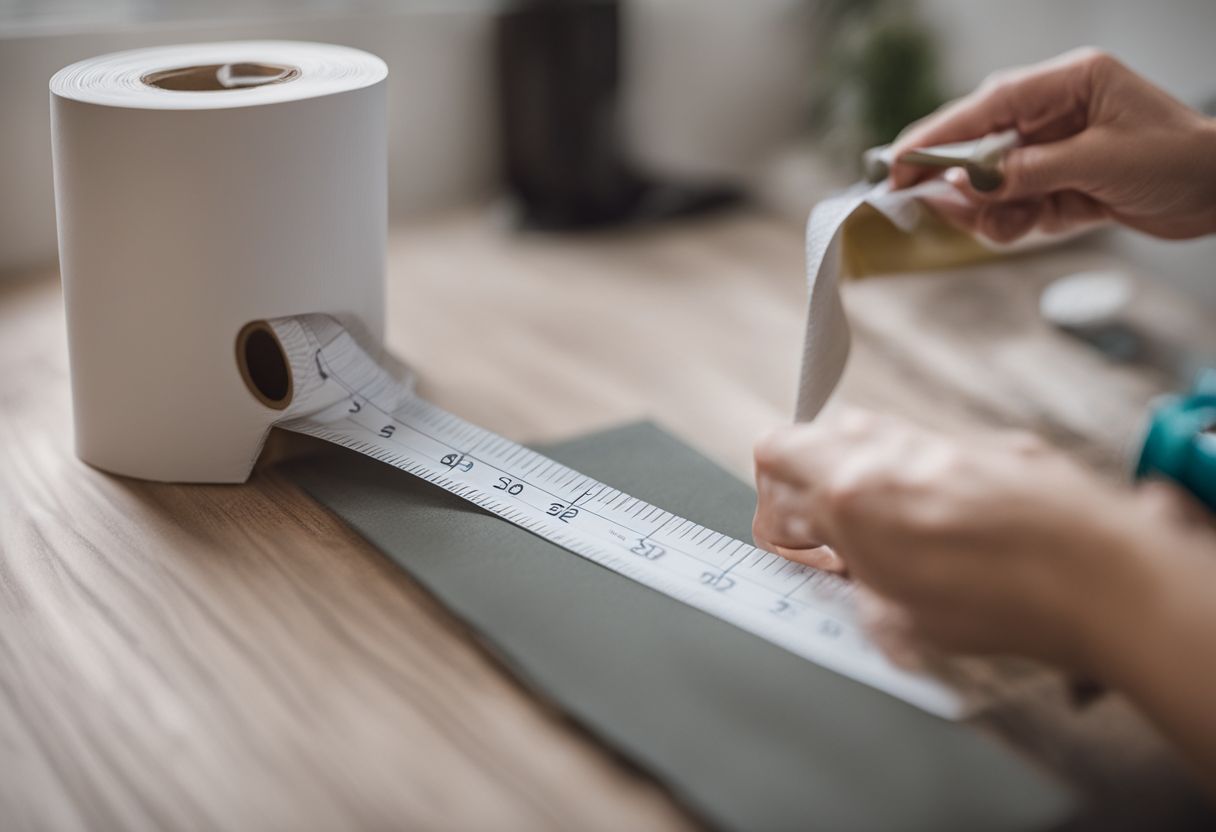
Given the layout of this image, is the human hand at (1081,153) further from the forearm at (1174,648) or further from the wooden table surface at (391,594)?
the forearm at (1174,648)

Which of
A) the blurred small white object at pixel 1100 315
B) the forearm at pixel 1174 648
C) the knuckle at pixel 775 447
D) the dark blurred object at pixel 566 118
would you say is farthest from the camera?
the dark blurred object at pixel 566 118

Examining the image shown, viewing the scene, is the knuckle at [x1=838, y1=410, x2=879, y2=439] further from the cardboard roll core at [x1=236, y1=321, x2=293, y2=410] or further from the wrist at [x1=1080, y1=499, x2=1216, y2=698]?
the cardboard roll core at [x1=236, y1=321, x2=293, y2=410]

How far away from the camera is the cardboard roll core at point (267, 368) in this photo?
0.69 metres

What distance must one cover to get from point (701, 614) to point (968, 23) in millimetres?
1090

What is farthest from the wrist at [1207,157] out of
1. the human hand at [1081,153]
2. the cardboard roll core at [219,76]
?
the cardboard roll core at [219,76]

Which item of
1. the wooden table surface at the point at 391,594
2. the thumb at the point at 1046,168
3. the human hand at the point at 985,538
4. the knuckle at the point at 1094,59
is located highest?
the knuckle at the point at 1094,59

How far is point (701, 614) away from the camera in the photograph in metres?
0.56

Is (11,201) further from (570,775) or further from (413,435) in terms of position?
(570,775)

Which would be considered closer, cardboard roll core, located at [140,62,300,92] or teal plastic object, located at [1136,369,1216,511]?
teal plastic object, located at [1136,369,1216,511]

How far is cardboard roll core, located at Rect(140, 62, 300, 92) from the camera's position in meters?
0.72

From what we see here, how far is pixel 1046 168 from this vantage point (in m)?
0.73

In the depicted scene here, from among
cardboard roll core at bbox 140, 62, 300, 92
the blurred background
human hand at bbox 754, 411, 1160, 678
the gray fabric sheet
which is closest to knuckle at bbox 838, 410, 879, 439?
human hand at bbox 754, 411, 1160, 678

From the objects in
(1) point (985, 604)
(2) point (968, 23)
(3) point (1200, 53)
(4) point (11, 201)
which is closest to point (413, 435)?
(1) point (985, 604)

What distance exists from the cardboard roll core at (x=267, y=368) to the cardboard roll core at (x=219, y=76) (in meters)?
0.16
